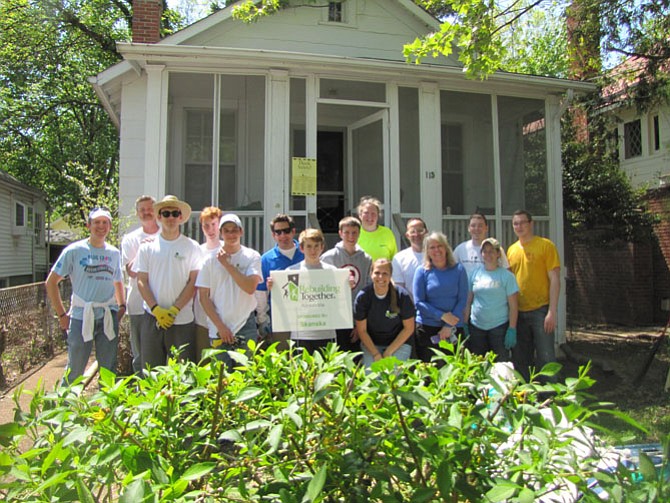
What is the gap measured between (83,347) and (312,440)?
4.02 m

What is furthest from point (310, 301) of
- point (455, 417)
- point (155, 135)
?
point (155, 135)

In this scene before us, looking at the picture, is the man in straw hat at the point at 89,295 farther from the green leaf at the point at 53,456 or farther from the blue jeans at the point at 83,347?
the green leaf at the point at 53,456

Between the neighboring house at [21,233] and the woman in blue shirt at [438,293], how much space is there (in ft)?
62.6

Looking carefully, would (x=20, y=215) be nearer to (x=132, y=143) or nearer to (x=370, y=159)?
(x=132, y=143)

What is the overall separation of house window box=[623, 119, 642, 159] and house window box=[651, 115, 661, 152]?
43 centimetres

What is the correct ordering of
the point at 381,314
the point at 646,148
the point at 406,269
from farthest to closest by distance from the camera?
the point at 646,148, the point at 406,269, the point at 381,314

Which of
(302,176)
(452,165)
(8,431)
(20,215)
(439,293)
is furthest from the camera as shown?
(20,215)

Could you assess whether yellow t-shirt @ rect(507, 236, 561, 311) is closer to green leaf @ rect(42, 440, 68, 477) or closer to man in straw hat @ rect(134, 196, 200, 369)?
man in straw hat @ rect(134, 196, 200, 369)

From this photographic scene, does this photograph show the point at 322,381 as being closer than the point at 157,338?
Yes

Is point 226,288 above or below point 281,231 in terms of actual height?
below

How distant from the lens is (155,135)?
7621 millimetres

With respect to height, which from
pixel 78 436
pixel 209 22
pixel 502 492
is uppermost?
pixel 209 22

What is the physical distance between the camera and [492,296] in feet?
18.0

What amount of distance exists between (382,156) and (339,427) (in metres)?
7.85
